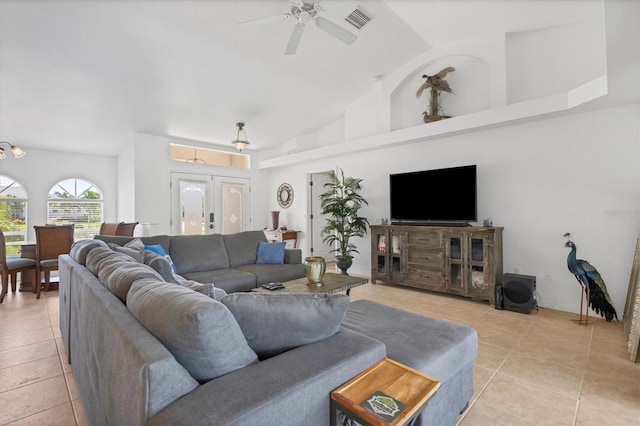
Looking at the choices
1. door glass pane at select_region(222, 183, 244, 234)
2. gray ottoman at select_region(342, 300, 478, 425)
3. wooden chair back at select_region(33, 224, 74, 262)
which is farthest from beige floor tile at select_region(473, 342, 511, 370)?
door glass pane at select_region(222, 183, 244, 234)

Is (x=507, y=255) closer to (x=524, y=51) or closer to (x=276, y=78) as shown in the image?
(x=524, y=51)

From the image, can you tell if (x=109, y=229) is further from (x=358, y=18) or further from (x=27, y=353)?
(x=358, y=18)

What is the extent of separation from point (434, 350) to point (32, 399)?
2.51 m

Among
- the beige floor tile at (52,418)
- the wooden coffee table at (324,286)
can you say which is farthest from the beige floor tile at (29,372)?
the wooden coffee table at (324,286)

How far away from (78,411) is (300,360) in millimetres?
1711

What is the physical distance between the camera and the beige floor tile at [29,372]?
208 centimetres

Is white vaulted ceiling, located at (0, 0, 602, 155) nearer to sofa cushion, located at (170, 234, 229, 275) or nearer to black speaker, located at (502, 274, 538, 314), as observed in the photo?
sofa cushion, located at (170, 234, 229, 275)

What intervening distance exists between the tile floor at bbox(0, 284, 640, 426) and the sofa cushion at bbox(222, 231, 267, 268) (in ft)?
6.27

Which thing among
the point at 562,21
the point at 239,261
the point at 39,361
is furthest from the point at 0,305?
the point at 562,21

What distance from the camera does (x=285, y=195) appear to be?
730 centimetres

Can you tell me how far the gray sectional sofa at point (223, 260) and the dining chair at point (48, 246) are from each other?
1405 millimetres

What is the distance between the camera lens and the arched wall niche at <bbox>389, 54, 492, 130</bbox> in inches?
169

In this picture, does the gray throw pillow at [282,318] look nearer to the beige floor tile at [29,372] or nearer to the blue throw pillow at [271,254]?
the beige floor tile at [29,372]

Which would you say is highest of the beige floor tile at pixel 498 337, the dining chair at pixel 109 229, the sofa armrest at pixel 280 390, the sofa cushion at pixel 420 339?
A: the dining chair at pixel 109 229
